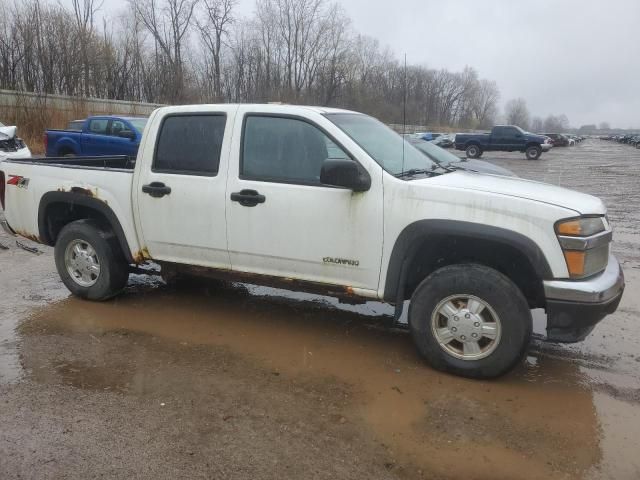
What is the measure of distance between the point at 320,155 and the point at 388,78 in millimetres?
43317

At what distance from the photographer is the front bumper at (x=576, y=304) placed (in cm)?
343

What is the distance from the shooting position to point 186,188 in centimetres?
455

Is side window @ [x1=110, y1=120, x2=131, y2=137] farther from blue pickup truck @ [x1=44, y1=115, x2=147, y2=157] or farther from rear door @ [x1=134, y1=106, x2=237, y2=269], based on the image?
rear door @ [x1=134, y1=106, x2=237, y2=269]

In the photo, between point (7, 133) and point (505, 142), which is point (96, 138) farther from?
point (505, 142)

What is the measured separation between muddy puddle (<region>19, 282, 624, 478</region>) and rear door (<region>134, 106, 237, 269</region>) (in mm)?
682

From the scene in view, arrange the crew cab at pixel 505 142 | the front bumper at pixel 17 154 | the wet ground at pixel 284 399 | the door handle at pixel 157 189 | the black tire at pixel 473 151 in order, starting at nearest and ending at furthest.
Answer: the wet ground at pixel 284 399
the door handle at pixel 157 189
the front bumper at pixel 17 154
the crew cab at pixel 505 142
the black tire at pixel 473 151

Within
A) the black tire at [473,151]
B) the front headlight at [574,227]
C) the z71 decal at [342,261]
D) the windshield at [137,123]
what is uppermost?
the windshield at [137,123]

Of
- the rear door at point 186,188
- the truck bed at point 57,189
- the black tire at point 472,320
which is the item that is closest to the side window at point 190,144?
the rear door at point 186,188

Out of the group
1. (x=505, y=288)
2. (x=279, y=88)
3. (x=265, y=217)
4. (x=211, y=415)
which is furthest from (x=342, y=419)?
(x=279, y=88)

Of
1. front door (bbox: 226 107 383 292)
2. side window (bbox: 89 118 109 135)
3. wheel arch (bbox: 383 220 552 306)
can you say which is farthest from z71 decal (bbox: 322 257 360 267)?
side window (bbox: 89 118 109 135)

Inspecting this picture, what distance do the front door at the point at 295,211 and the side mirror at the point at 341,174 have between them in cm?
12

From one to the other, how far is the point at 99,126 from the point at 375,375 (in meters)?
13.7

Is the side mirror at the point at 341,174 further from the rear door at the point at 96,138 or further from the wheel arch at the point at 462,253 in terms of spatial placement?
the rear door at the point at 96,138

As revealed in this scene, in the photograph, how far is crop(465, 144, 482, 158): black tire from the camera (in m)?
32.9
